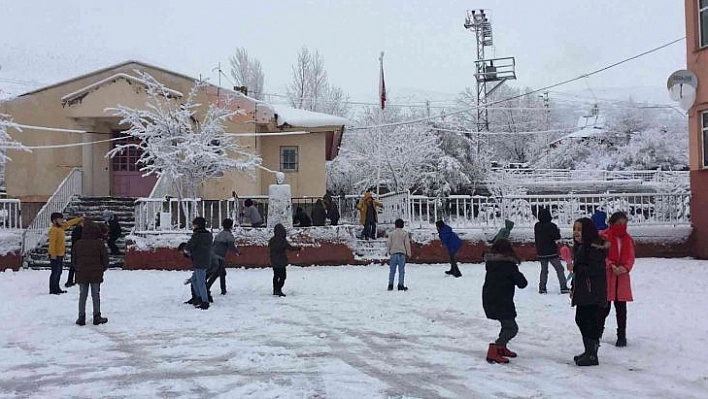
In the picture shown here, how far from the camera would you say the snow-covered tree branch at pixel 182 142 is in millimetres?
20344

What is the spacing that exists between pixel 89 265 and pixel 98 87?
1509cm

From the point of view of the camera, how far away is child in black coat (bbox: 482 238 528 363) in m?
7.18

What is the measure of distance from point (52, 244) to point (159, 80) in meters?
11.8

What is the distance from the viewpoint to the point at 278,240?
1321 centimetres

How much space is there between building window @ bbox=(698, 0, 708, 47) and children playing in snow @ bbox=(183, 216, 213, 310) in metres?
14.5

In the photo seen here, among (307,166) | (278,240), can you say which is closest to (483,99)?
(307,166)

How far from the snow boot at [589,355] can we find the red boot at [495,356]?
2.57 feet

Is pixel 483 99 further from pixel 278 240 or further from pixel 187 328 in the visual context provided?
pixel 187 328

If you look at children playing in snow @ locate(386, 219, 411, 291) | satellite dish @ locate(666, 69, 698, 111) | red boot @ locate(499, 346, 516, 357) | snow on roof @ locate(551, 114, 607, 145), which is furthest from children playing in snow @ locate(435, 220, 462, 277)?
snow on roof @ locate(551, 114, 607, 145)

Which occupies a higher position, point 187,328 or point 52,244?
point 52,244

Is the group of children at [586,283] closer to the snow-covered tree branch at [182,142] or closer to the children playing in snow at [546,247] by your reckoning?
the children playing in snow at [546,247]

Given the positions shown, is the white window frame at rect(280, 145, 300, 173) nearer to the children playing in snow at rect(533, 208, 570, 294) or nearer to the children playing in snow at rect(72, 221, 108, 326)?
the children playing in snow at rect(533, 208, 570, 294)

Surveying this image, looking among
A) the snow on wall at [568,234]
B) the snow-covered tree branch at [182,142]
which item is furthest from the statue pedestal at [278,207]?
the snow on wall at [568,234]

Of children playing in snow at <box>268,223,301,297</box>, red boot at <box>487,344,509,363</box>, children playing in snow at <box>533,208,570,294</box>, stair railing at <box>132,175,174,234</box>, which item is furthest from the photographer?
stair railing at <box>132,175,174,234</box>
